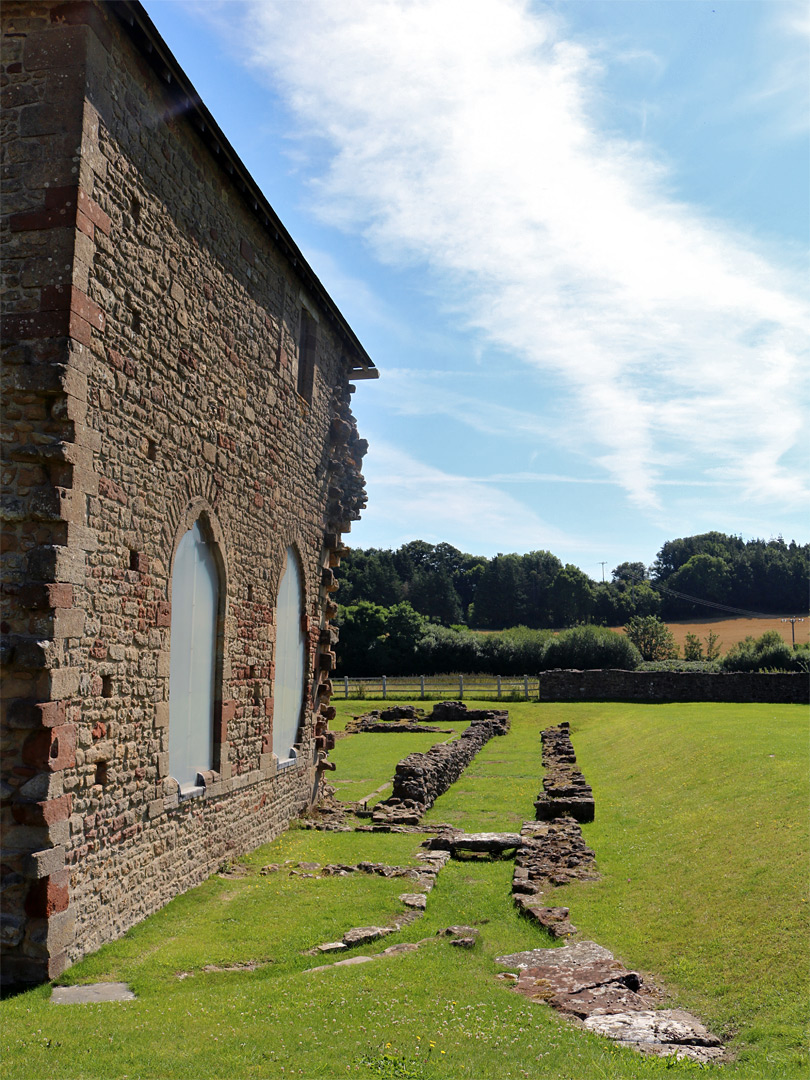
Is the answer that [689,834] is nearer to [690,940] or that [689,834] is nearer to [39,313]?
[690,940]

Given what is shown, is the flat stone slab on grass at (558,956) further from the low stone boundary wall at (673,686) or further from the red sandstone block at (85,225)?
the low stone boundary wall at (673,686)

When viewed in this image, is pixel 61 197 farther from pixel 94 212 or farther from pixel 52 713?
pixel 52 713

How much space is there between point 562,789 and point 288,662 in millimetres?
5870

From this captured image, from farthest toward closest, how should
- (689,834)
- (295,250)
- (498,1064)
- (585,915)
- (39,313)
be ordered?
(295,250), (689,834), (585,915), (39,313), (498,1064)

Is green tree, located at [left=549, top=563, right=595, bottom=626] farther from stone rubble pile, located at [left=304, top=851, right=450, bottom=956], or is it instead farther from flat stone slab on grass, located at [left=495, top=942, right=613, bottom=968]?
flat stone slab on grass, located at [left=495, top=942, right=613, bottom=968]

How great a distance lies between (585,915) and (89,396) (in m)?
7.83

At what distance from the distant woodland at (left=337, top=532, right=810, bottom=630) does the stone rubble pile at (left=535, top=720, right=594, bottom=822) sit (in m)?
60.8

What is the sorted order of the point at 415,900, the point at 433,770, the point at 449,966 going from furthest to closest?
the point at 433,770 → the point at 415,900 → the point at 449,966

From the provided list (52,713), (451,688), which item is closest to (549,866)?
(52,713)

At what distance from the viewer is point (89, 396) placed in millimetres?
7750

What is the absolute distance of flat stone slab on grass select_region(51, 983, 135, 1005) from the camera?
649cm

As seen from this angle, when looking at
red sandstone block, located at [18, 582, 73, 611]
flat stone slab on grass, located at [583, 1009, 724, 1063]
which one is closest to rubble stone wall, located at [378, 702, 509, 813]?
flat stone slab on grass, located at [583, 1009, 724, 1063]

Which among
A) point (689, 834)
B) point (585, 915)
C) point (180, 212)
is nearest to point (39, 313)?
point (180, 212)

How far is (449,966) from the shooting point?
7.35 metres
